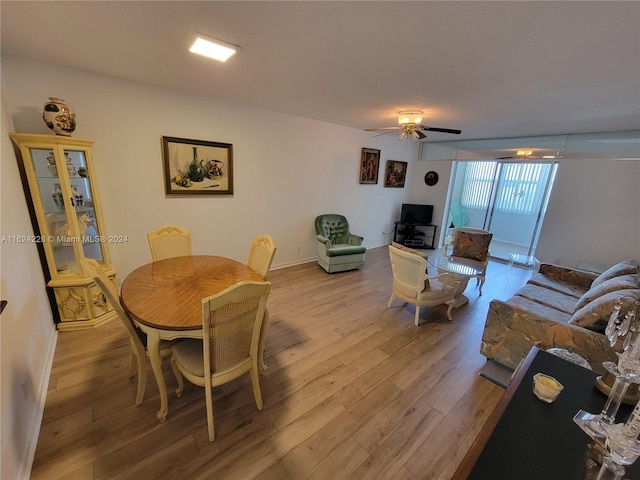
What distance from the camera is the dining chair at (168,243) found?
258 cm

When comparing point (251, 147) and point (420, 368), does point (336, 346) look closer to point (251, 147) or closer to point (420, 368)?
point (420, 368)

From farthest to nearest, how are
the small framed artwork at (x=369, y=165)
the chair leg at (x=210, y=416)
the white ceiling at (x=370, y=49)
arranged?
the small framed artwork at (x=369, y=165)
the chair leg at (x=210, y=416)
the white ceiling at (x=370, y=49)

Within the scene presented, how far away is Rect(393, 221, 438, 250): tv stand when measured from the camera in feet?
20.7

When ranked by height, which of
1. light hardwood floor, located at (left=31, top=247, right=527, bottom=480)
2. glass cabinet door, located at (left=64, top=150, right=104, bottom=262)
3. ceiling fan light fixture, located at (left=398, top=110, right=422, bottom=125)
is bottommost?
light hardwood floor, located at (left=31, top=247, right=527, bottom=480)

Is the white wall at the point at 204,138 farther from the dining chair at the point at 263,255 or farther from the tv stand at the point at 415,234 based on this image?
the dining chair at the point at 263,255

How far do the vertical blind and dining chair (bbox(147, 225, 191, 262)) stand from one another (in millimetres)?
6364

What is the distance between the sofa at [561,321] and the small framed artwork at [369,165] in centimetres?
336

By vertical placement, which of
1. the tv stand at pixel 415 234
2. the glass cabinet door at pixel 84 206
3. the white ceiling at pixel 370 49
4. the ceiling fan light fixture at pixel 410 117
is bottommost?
the tv stand at pixel 415 234

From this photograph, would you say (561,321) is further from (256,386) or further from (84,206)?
(84,206)

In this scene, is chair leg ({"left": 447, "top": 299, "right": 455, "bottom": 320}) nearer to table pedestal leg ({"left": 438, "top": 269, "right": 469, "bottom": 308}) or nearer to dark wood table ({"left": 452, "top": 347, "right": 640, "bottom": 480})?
table pedestal leg ({"left": 438, "top": 269, "right": 469, "bottom": 308})

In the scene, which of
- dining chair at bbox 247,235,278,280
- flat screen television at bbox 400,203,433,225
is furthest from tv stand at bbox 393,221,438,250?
dining chair at bbox 247,235,278,280

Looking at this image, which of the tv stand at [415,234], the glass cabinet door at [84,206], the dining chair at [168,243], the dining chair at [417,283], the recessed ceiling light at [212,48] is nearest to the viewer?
the recessed ceiling light at [212,48]

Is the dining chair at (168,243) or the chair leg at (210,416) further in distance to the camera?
the dining chair at (168,243)

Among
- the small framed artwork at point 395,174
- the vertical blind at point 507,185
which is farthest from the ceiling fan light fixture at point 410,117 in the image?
the vertical blind at point 507,185
